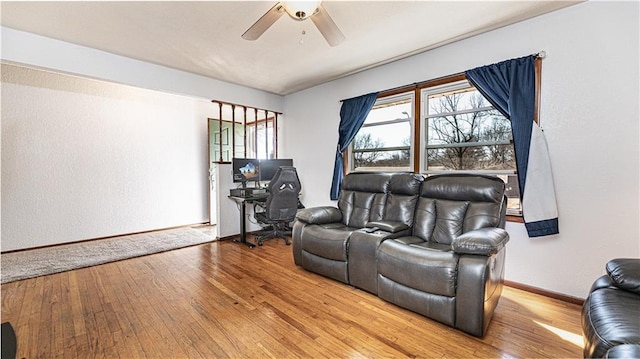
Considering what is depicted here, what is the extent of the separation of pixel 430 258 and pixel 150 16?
3.27 metres

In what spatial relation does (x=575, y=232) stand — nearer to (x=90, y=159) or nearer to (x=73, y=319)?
(x=73, y=319)

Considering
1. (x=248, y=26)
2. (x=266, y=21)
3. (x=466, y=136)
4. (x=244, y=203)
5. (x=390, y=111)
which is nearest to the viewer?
(x=266, y=21)

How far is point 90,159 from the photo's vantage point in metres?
4.36

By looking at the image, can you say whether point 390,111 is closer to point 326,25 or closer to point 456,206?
point 456,206

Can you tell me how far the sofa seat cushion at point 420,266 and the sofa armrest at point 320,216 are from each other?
3.03 feet

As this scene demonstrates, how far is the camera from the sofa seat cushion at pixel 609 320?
111 cm

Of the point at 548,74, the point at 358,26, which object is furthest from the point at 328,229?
the point at 548,74

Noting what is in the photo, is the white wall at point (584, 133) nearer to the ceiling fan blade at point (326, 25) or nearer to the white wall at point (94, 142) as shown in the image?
the ceiling fan blade at point (326, 25)

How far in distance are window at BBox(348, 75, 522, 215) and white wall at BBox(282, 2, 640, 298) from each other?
14.5 inches

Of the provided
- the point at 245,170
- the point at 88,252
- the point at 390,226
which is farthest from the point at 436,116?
the point at 88,252

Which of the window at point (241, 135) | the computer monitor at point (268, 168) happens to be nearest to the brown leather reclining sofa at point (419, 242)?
the computer monitor at point (268, 168)

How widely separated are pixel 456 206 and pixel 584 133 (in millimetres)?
1204

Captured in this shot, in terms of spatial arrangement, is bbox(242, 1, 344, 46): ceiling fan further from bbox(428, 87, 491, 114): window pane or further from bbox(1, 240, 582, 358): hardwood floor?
bbox(1, 240, 582, 358): hardwood floor

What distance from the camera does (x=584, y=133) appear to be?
233 centimetres
